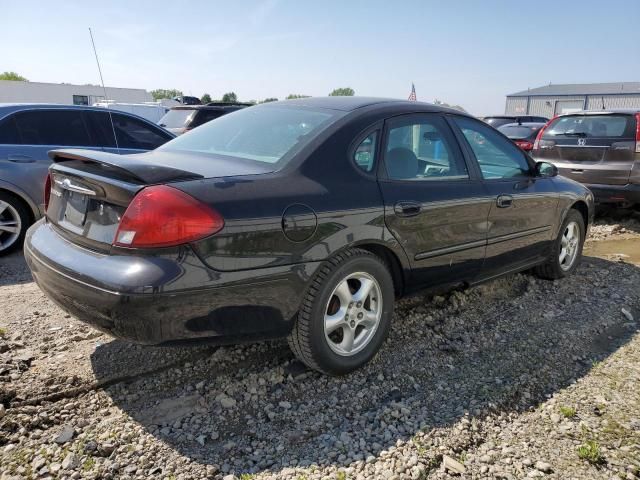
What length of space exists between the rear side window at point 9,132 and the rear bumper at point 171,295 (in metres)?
3.43

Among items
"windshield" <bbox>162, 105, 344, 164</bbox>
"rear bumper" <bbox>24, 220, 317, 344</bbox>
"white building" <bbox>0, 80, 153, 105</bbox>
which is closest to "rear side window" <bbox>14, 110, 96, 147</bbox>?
"windshield" <bbox>162, 105, 344, 164</bbox>

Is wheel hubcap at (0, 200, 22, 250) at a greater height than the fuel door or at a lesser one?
lesser

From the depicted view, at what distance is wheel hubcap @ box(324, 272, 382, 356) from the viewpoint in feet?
9.43

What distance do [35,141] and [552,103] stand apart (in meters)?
58.2

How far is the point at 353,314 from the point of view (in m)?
2.95

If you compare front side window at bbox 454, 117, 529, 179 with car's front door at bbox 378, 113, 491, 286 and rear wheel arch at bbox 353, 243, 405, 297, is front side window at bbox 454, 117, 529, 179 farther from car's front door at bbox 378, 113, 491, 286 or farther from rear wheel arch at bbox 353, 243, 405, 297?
rear wheel arch at bbox 353, 243, 405, 297

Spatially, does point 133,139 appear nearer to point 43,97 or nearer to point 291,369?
point 291,369

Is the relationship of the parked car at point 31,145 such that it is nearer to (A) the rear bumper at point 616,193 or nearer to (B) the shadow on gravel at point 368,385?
(B) the shadow on gravel at point 368,385

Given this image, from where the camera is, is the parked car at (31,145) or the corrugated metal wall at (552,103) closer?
the parked car at (31,145)

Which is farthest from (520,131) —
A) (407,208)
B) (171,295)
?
(171,295)

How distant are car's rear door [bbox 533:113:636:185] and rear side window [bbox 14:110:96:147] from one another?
20.8ft

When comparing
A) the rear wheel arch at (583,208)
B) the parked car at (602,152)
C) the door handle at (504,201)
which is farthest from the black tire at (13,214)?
the parked car at (602,152)

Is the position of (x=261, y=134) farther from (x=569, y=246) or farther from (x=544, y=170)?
(x=569, y=246)

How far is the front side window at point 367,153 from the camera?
297 centimetres
